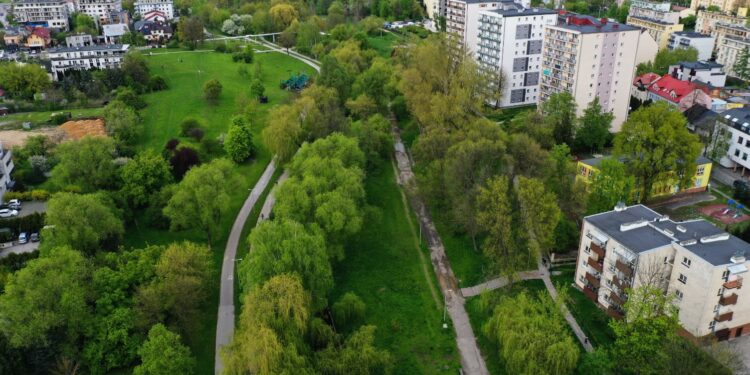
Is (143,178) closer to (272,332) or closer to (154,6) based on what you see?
(272,332)

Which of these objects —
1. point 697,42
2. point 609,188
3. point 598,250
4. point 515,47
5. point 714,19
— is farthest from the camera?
point 714,19

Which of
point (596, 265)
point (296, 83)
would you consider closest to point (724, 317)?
point (596, 265)

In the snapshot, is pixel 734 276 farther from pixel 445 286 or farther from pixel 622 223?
pixel 445 286

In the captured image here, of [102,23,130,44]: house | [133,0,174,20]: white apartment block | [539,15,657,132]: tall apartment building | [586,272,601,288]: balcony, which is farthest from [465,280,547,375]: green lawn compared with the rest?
[133,0,174,20]: white apartment block

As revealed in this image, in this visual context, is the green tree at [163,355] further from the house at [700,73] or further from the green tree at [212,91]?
the house at [700,73]

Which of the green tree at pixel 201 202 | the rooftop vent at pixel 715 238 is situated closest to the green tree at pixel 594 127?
the rooftop vent at pixel 715 238

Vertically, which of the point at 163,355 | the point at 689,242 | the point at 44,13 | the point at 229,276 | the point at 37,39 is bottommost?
the point at 229,276

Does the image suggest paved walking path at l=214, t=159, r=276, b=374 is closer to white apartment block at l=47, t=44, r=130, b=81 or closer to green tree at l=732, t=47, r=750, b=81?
white apartment block at l=47, t=44, r=130, b=81
